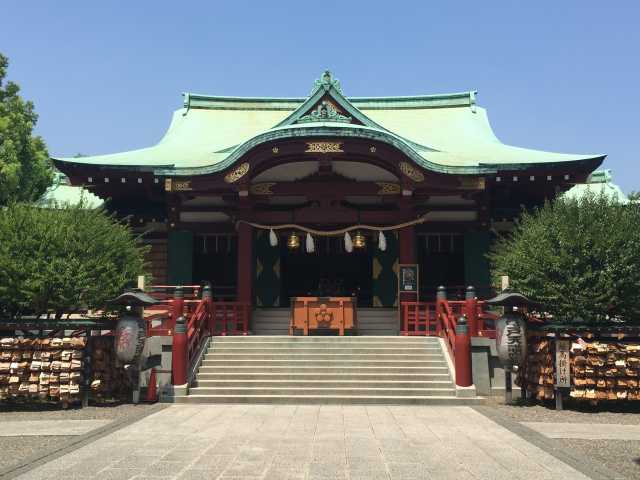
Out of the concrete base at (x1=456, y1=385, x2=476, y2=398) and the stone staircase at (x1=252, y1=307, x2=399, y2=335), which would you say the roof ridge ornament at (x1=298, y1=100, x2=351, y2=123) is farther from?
the concrete base at (x1=456, y1=385, x2=476, y2=398)

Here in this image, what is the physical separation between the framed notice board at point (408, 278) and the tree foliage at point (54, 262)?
7.48 m

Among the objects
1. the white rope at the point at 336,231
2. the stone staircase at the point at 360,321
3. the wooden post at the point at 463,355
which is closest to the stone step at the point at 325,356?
the wooden post at the point at 463,355

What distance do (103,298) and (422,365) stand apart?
296 inches

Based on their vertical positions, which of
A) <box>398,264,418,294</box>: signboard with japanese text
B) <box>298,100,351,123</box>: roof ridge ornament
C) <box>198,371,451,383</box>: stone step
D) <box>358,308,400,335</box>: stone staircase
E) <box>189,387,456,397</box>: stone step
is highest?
<box>298,100,351,123</box>: roof ridge ornament

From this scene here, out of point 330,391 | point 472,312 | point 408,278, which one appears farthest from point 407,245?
point 330,391

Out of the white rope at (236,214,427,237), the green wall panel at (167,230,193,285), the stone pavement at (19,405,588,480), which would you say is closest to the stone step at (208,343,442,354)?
the stone pavement at (19,405,588,480)

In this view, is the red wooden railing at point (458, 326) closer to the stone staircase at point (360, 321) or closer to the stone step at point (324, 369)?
the stone step at point (324, 369)

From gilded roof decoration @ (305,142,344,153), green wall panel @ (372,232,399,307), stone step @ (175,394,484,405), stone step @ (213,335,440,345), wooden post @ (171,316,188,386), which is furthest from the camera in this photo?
green wall panel @ (372,232,399,307)

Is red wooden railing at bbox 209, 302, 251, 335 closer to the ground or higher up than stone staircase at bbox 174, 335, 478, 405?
higher up

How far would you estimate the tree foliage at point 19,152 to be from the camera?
19.3 metres

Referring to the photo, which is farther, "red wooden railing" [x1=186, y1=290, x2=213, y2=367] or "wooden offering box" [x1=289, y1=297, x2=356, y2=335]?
"wooden offering box" [x1=289, y1=297, x2=356, y2=335]

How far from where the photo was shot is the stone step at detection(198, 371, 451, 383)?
12078 millimetres

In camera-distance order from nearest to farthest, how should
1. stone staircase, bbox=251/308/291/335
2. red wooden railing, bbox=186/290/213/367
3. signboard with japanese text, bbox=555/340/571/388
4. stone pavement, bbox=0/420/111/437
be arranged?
1. stone pavement, bbox=0/420/111/437
2. signboard with japanese text, bbox=555/340/571/388
3. red wooden railing, bbox=186/290/213/367
4. stone staircase, bbox=251/308/291/335

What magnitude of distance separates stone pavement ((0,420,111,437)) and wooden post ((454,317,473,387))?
7.16 meters
